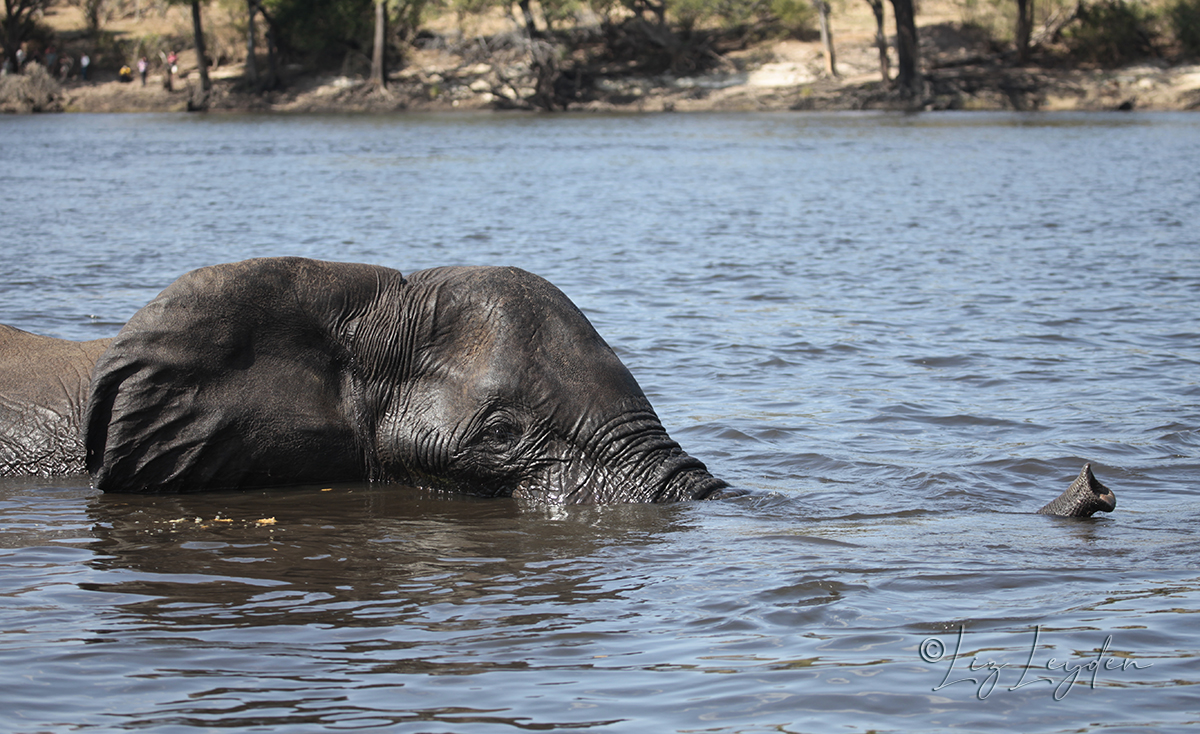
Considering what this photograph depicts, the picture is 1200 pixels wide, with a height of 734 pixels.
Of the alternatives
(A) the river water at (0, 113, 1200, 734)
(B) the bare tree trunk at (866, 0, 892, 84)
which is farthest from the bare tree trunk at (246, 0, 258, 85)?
(A) the river water at (0, 113, 1200, 734)

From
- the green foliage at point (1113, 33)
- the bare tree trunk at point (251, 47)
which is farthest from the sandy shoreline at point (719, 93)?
the green foliage at point (1113, 33)

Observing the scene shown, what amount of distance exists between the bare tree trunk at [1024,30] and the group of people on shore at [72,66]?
39.3 metres

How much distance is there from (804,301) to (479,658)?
9310 millimetres

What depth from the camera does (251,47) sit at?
6175cm

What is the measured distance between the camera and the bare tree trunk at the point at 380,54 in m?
59.9

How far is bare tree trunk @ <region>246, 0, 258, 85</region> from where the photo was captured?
6134 centimetres

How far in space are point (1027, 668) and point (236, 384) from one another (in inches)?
143

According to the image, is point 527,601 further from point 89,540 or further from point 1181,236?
point 1181,236

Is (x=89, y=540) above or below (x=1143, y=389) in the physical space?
above

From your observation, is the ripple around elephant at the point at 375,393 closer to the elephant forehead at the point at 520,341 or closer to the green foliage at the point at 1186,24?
the elephant forehead at the point at 520,341

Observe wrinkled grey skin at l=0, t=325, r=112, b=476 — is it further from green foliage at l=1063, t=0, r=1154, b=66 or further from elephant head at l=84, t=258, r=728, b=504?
green foliage at l=1063, t=0, r=1154, b=66

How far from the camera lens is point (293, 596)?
199 inches

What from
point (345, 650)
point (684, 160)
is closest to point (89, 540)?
point (345, 650)

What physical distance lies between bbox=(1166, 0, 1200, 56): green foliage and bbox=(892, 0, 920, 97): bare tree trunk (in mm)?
12021
